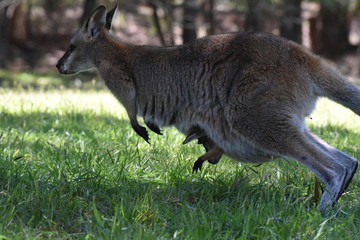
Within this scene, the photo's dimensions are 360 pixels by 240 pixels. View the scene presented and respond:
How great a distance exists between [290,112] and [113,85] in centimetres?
154

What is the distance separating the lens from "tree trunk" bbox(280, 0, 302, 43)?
1517cm

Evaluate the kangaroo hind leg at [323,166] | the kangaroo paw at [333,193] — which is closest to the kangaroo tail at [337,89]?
the kangaroo hind leg at [323,166]

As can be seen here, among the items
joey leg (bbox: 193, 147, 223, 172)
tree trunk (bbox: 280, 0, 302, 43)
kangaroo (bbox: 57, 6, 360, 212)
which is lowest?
tree trunk (bbox: 280, 0, 302, 43)

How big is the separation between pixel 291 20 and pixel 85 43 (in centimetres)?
1082

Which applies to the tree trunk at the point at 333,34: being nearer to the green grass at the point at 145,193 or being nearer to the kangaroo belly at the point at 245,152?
the green grass at the point at 145,193

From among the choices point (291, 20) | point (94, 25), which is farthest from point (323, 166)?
point (291, 20)

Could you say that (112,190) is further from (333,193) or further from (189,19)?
(189,19)

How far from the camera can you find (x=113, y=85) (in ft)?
16.2

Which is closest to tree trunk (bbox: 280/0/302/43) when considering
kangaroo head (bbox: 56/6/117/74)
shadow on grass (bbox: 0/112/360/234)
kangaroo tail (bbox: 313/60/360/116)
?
shadow on grass (bbox: 0/112/360/234)

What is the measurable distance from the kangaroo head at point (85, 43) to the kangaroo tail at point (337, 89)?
1917 mm

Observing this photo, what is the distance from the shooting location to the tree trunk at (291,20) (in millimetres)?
15172

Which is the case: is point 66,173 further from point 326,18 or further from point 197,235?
point 326,18

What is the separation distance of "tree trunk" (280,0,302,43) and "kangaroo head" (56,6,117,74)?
34.0 ft

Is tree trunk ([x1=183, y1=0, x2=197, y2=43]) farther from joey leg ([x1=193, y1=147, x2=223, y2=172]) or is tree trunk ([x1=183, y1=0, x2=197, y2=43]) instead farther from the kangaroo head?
joey leg ([x1=193, y1=147, x2=223, y2=172])
